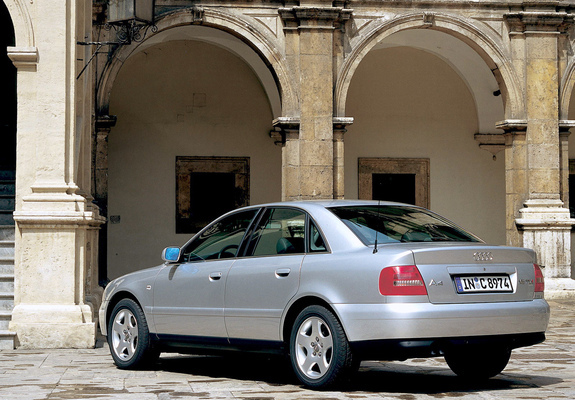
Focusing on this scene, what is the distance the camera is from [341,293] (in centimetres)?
627

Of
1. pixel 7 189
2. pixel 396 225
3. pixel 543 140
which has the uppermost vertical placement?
pixel 543 140

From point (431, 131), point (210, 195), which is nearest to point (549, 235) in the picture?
point (431, 131)

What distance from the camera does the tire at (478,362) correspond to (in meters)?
7.01

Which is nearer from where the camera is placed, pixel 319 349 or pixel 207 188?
pixel 319 349

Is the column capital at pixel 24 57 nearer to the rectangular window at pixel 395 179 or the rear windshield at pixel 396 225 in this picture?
the rear windshield at pixel 396 225

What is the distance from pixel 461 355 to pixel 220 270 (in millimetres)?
1924

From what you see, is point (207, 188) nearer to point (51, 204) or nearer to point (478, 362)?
point (51, 204)

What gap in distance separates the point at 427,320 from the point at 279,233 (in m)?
1.52

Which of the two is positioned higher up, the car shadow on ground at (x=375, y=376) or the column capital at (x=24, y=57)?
the column capital at (x=24, y=57)

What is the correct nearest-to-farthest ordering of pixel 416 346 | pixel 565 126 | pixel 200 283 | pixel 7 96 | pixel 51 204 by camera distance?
pixel 416 346 < pixel 200 283 < pixel 51 204 < pixel 7 96 < pixel 565 126

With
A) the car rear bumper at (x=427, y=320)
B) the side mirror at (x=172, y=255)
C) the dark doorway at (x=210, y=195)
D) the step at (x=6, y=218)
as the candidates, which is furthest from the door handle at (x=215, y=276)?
the dark doorway at (x=210, y=195)

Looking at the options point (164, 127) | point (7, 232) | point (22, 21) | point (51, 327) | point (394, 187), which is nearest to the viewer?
point (51, 327)

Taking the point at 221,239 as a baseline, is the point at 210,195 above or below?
above

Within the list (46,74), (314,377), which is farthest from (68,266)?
(314,377)
